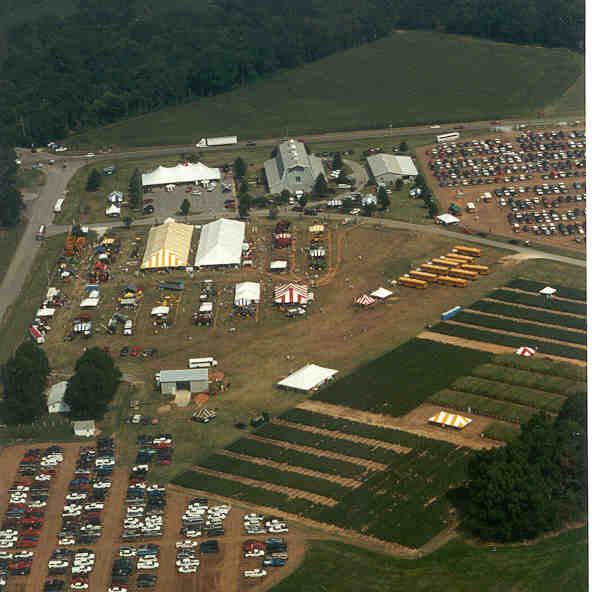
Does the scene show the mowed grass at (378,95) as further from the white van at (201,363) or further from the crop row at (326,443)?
the crop row at (326,443)

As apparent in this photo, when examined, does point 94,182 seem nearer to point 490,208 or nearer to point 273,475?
point 490,208

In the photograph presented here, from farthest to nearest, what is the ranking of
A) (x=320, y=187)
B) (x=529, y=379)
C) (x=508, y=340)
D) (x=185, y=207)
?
(x=320, y=187) → (x=185, y=207) → (x=508, y=340) → (x=529, y=379)

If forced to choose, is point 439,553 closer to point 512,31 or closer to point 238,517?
point 238,517

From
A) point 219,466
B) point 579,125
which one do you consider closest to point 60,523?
point 219,466

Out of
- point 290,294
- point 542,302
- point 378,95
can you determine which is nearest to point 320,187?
point 290,294

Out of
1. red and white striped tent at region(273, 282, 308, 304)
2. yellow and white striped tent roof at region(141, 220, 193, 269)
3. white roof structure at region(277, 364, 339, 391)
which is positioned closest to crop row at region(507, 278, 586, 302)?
red and white striped tent at region(273, 282, 308, 304)
